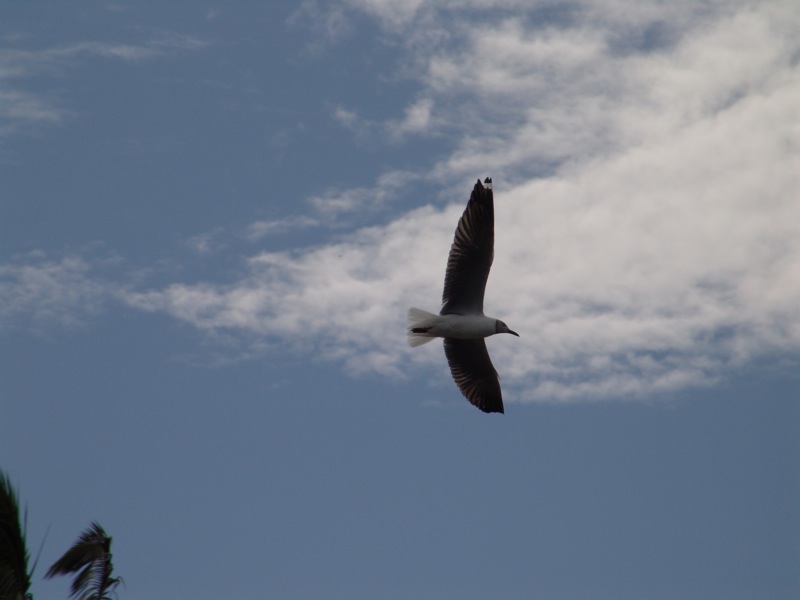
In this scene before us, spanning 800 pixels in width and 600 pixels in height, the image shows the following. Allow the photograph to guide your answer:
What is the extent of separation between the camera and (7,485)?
8609 mm

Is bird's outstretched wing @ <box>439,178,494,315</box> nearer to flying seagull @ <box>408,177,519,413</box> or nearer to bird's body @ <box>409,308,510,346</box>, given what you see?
flying seagull @ <box>408,177,519,413</box>

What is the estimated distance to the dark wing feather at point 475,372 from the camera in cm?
1781

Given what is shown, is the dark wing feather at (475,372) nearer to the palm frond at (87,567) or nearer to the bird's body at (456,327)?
the bird's body at (456,327)

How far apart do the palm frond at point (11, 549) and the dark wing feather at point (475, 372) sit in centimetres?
1003

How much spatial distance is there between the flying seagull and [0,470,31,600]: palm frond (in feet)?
29.5

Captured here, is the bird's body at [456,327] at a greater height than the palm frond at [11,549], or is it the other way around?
the bird's body at [456,327]

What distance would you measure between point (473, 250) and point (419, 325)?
1588mm

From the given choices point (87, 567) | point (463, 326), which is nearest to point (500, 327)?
point (463, 326)

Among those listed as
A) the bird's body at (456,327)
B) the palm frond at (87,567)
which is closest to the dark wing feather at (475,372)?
the bird's body at (456,327)

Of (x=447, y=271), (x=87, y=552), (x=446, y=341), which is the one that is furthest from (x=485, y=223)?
(x=87, y=552)

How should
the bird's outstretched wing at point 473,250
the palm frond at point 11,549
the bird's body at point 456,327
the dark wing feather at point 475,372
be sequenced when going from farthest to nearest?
1. the dark wing feather at point 475,372
2. the bird's body at point 456,327
3. the bird's outstretched wing at point 473,250
4. the palm frond at point 11,549

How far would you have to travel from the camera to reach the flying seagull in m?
16.2

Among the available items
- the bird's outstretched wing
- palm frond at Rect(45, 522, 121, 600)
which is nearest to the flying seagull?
the bird's outstretched wing

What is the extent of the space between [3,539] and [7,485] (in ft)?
1.54
